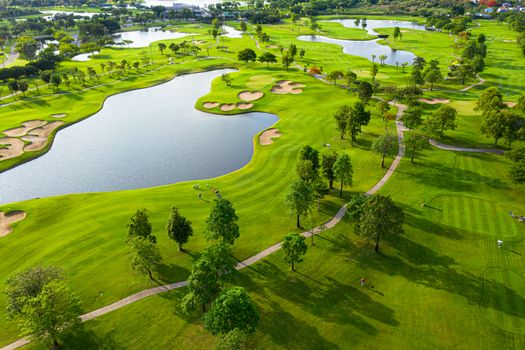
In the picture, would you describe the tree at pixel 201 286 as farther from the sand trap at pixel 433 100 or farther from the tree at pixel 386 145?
the sand trap at pixel 433 100

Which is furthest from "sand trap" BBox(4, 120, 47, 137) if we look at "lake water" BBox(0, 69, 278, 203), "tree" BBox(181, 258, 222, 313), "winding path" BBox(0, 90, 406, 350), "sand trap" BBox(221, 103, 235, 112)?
"tree" BBox(181, 258, 222, 313)

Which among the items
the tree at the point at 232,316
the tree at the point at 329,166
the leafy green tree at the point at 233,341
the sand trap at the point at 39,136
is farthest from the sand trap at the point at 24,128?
the leafy green tree at the point at 233,341

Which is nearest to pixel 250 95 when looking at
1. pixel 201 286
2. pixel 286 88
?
pixel 286 88

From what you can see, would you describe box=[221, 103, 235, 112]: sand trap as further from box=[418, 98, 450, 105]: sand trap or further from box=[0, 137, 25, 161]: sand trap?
box=[418, 98, 450, 105]: sand trap

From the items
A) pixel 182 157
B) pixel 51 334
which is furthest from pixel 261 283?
pixel 182 157

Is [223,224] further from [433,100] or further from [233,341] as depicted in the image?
[433,100]

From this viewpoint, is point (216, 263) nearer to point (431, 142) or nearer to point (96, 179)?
point (96, 179)
